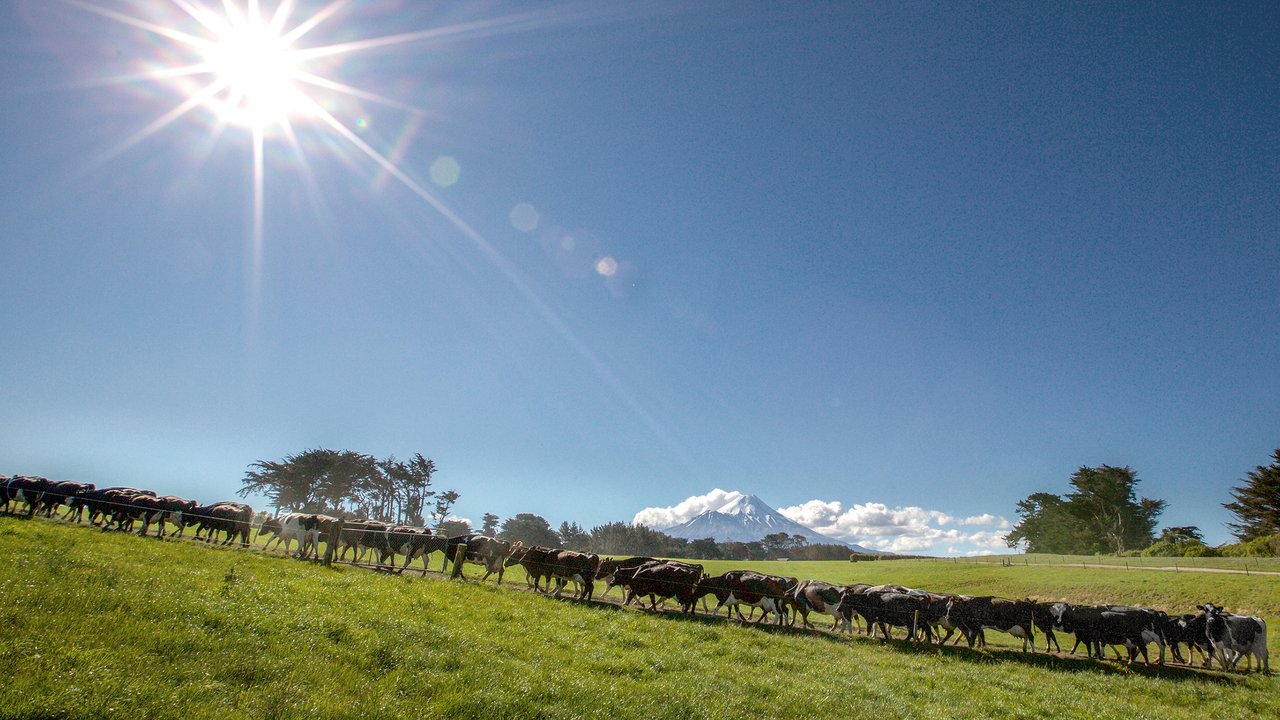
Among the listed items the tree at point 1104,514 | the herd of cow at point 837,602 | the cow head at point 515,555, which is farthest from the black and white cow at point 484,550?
the tree at point 1104,514

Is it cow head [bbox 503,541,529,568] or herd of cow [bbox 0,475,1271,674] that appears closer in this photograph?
herd of cow [bbox 0,475,1271,674]

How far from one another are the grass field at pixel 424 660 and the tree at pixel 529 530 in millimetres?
100651

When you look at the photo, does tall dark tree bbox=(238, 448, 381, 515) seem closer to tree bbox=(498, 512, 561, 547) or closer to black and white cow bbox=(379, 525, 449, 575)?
tree bbox=(498, 512, 561, 547)

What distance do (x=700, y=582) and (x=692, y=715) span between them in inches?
578

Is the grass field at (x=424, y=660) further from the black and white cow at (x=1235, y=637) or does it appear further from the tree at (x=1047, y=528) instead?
the tree at (x=1047, y=528)

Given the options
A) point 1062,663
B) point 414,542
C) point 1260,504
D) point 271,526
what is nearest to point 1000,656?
point 1062,663

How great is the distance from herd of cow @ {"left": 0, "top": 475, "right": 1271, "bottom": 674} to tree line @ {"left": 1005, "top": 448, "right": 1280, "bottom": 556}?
63950 millimetres

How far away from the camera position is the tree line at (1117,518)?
72750 mm

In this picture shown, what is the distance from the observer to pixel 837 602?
2300cm

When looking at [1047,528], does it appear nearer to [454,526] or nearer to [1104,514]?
[1104,514]

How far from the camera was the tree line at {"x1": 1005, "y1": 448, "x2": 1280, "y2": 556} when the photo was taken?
72.8 metres

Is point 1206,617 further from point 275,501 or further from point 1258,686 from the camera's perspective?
point 275,501

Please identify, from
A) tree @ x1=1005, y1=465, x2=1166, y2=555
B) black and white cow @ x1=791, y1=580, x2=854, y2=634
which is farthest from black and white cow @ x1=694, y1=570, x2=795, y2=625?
tree @ x1=1005, y1=465, x2=1166, y2=555

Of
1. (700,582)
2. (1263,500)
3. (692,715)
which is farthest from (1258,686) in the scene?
(1263,500)
